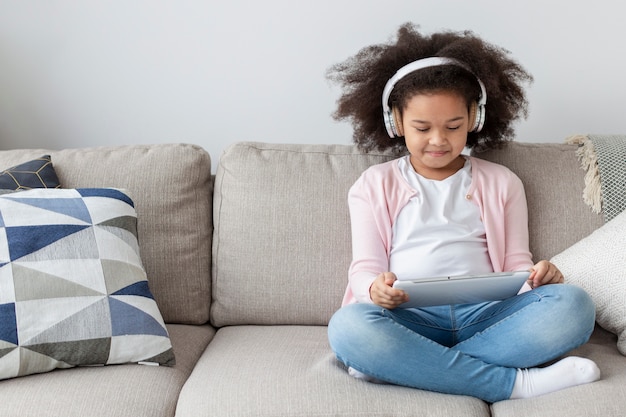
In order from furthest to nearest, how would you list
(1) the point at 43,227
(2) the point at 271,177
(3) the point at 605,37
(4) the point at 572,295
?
(3) the point at 605,37
(2) the point at 271,177
(1) the point at 43,227
(4) the point at 572,295

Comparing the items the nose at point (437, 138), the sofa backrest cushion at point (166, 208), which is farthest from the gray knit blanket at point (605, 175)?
the sofa backrest cushion at point (166, 208)

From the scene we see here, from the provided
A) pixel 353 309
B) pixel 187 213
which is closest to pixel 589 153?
pixel 353 309

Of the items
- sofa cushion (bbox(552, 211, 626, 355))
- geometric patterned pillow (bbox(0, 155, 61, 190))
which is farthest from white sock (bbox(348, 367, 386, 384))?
geometric patterned pillow (bbox(0, 155, 61, 190))

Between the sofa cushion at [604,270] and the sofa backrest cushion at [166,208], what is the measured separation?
0.88m

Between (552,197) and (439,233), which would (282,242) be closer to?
(439,233)

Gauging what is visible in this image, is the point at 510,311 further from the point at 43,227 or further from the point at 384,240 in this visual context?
the point at 43,227

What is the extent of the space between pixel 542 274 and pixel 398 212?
388 millimetres

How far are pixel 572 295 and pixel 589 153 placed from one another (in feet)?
1.76

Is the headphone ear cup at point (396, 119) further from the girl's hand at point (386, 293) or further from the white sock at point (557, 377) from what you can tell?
the white sock at point (557, 377)

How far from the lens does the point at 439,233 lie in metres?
1.88

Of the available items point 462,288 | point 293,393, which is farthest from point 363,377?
point 462,288

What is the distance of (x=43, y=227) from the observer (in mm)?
1727

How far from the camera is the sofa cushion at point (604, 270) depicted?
5.74 ft

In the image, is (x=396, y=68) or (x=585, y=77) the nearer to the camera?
(x=396, y=68)
